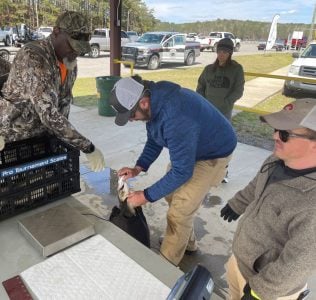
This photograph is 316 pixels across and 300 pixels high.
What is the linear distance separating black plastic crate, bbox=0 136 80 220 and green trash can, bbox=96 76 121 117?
425cm

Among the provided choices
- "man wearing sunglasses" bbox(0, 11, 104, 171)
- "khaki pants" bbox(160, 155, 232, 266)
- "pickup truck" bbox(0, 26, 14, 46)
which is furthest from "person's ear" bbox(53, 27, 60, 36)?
"pickup truck" bbox(0, 26, 14, 46)

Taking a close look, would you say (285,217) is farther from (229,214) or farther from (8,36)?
(8,36)

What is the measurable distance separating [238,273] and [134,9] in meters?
34.9

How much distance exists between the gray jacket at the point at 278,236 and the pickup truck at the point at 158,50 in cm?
1190

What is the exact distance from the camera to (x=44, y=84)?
5.79 ft

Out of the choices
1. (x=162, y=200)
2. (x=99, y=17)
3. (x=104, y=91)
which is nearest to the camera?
(x=162, y=200)

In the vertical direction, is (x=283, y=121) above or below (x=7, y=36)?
above

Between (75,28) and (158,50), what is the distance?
1216 cm

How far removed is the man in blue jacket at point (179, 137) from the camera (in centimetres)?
159

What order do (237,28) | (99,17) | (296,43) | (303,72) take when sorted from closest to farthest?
(303,72) → (99,17) → (296,43) → (237,28)

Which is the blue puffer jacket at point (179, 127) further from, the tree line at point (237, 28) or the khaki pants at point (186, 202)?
the tree line at point (237, 28)

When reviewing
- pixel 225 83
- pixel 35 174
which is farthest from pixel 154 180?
pixel 35 174

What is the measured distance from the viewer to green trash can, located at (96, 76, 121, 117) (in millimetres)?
5992

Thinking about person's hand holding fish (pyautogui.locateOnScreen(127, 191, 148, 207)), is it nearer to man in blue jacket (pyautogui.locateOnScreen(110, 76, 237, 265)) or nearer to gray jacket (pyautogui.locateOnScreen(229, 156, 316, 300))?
man in blue jacket (pyautogui.locateOnScreen(110, 76, 237, 265))
